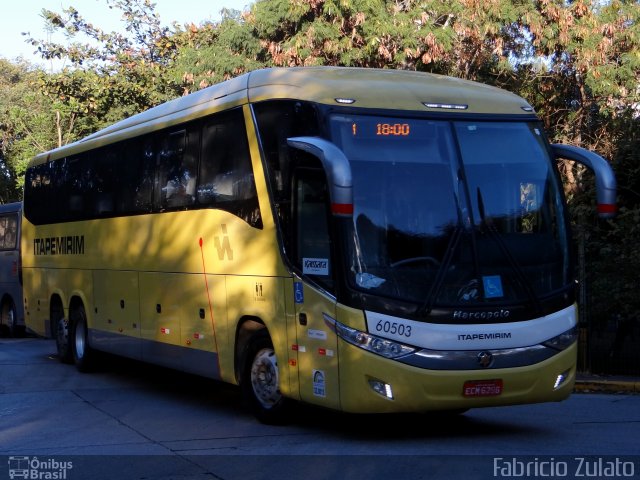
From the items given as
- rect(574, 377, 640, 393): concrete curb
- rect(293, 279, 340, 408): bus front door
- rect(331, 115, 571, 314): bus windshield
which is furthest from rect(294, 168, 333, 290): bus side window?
rect(574, 377, 640, 393): concrete curb

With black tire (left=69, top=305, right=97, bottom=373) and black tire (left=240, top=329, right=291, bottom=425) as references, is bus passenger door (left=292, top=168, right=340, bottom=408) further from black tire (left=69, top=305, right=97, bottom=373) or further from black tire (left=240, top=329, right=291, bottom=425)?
black tire (left=69, top=305, right=97, bottom=373)

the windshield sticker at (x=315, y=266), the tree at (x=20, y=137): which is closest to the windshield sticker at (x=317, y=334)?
the windshield sticker at (x=315, y=266)

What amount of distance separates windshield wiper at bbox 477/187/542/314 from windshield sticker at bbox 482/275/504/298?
22 centimetres

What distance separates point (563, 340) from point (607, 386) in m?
5.77

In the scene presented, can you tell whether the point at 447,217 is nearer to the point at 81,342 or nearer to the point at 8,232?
the point at 81,342

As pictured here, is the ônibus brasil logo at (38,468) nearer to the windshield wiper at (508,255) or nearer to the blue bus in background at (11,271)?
the windshield wiper at (508,255)

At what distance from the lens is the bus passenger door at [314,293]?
9.20 m

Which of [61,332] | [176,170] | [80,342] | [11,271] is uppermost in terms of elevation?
[176,170]

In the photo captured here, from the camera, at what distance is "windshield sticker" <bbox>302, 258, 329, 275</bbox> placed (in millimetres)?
9234

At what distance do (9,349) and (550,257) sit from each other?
1455 centimetres

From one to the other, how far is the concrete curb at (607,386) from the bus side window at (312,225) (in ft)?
22.9

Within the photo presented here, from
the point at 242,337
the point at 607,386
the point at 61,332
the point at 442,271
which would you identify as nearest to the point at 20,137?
the point at 61,332

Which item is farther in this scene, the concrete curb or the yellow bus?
the concrete curb

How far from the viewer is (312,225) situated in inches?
372
